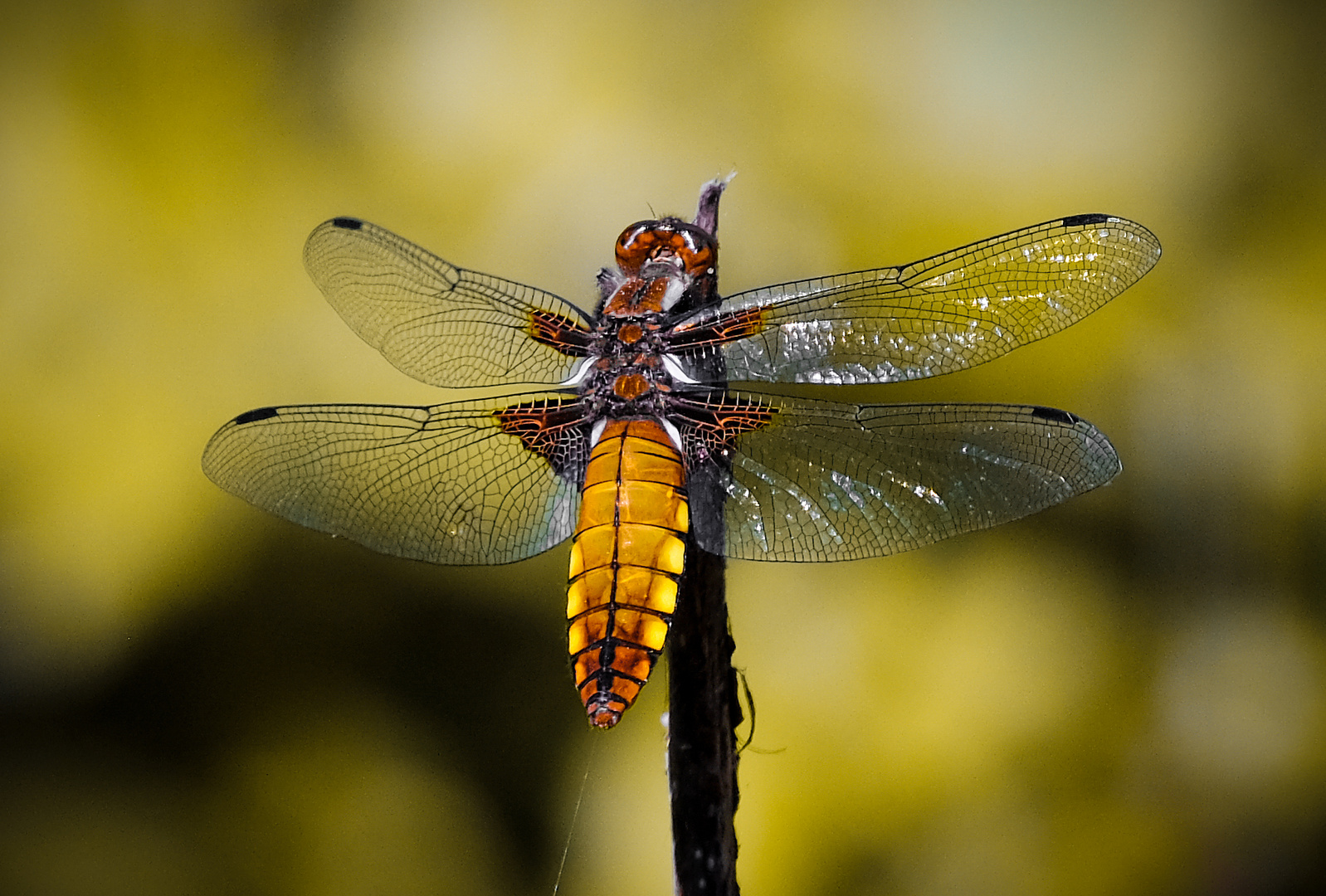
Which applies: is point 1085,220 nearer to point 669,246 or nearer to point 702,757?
point 669,246

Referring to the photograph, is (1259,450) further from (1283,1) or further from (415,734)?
(415,734)

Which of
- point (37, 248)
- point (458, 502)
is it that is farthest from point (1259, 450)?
point (37, 248)

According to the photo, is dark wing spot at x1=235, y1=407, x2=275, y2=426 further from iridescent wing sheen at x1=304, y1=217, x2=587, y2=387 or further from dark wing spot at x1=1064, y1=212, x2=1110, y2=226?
dark wing spot at x1=1064, y1=212, x2=1110, y2=226

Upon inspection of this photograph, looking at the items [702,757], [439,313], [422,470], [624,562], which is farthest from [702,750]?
[439,313]

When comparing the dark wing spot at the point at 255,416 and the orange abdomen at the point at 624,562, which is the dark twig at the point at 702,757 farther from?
the dark wing spot at the point at 255,416

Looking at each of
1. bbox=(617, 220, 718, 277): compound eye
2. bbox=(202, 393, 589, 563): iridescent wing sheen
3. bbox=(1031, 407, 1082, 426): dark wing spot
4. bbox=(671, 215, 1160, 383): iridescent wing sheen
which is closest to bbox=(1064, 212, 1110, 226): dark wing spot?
bbox=(671, 215, 1160, 383): iridescent wing sheen

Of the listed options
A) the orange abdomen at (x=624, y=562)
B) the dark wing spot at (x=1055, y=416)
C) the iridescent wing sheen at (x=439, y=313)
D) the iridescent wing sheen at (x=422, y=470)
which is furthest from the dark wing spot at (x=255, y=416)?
the dark wing spot at (x=1055, y=416)
